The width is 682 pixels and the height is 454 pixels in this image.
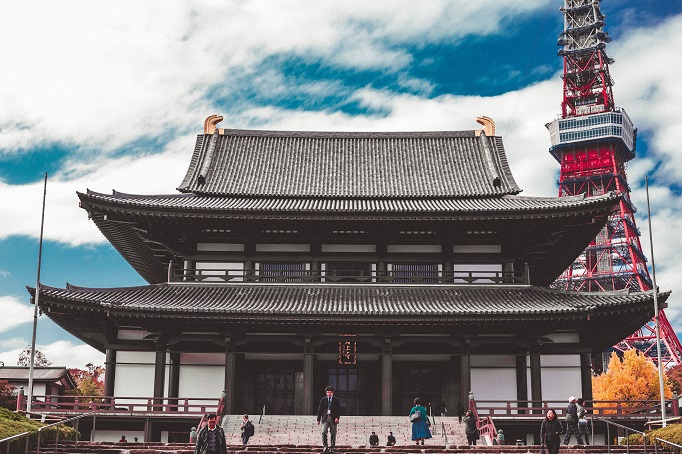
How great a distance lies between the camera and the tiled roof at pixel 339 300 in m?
29.4

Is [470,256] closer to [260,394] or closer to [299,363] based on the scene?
[299,363]

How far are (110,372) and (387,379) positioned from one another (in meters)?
11.5

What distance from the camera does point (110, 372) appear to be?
104 feet

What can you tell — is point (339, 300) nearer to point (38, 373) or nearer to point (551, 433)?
point (551, 433)

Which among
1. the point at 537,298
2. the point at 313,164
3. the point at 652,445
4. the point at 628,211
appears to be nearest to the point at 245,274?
the point at 313,164

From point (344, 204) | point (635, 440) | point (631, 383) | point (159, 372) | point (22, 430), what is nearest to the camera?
point (22, 430)

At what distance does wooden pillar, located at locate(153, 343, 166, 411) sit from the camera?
30562 mm

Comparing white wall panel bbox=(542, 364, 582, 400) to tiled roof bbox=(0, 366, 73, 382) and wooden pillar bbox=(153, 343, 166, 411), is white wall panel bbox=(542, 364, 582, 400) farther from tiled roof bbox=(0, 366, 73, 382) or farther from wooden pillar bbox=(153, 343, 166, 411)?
tiled roof bbox=(0, 366, 73, 382)

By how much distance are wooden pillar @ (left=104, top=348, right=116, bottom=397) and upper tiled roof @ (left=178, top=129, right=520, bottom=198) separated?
911cm

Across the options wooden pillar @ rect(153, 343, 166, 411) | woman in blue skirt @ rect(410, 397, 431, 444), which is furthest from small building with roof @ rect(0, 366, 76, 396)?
woman in blue skirt @ rect(410, 397, 431, 444)

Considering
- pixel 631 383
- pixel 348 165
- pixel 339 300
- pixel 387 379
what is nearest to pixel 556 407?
pixel 387 379

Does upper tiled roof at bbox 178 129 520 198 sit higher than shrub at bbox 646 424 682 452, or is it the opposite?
upper tiled roof at bbox 178 129 520 198

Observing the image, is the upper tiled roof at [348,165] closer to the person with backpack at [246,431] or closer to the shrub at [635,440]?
the person with backpack at [246,431]

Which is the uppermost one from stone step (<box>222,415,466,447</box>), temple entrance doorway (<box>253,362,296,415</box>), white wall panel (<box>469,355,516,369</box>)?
white wall panel (<box>469,355,516,369</box>)
